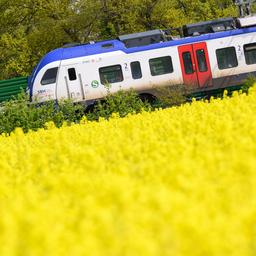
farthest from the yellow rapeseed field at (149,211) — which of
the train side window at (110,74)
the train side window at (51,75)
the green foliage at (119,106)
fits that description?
the train side window at (51,75)

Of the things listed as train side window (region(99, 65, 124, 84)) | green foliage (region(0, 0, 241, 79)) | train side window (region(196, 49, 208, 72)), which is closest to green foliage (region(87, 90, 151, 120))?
train side window (region(99, 65, 124, 84))

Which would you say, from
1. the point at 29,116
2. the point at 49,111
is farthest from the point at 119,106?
the point at 29,116

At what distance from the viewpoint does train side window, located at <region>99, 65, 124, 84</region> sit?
75.8 ft

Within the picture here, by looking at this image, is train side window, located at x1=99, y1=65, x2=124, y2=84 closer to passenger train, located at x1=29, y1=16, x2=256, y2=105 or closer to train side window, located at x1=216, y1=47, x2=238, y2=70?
passenger train, located at x1=29, y1=16, x2=256, y2=105

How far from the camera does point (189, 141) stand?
18.1ft

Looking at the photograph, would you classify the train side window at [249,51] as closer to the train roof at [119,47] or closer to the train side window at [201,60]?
the train roof at [119,47]

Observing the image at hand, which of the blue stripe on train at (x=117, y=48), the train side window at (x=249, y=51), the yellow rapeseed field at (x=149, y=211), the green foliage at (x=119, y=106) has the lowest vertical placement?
the train side window at (x=249, y=51)

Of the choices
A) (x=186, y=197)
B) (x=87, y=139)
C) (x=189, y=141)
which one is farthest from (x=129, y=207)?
(x=87, y=139)

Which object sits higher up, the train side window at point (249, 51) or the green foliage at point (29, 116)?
the green foliage at point (29, 116)

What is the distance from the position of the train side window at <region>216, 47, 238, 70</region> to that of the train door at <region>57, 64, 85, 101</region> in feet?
14.5

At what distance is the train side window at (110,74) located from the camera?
23.1m

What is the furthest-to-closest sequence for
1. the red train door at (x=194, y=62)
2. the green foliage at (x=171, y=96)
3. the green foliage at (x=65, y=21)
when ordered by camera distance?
1. the green foliage at (x=65, y=21)
2. the red train door at (x=194, y=62)
3. the green foliage at (x=171, y=96)

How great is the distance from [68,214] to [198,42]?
2028 centimetres

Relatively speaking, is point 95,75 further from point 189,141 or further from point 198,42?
point 189,141
